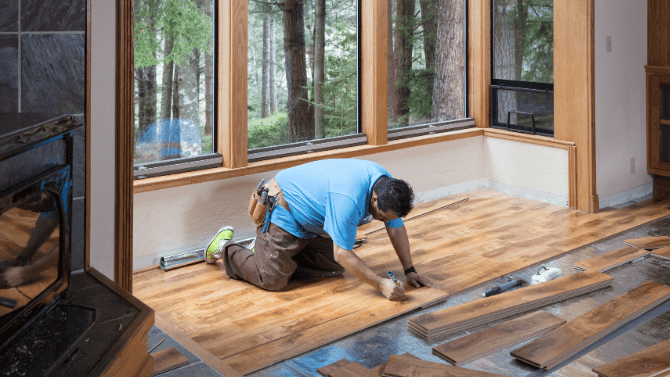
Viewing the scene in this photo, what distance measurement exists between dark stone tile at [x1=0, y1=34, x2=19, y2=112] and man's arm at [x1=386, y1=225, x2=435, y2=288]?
7.08 feet

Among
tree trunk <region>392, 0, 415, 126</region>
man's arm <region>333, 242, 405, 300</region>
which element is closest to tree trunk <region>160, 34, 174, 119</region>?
man's arm <region>333, 242, 405, 300</region>

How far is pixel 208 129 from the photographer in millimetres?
4629

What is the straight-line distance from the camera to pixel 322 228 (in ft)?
12.8

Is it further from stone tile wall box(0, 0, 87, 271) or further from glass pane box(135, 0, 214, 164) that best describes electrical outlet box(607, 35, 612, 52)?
stone tile wall box(0, 0, 87, 271)

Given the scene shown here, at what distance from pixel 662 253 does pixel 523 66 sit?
219 centimetres

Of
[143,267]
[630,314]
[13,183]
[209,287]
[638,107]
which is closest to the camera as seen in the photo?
[13,183]

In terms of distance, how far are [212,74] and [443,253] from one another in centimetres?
197

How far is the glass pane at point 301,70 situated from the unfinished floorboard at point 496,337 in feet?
7.57

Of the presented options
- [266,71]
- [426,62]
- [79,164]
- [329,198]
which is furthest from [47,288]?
[426,62]

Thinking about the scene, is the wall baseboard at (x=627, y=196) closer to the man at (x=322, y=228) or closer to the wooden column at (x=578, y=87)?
the wooden column at (x=578, y=87)

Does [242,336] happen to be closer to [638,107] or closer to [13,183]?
[13,183]

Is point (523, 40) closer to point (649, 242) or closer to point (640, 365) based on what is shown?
point (649, 242)

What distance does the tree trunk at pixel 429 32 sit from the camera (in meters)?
5.76

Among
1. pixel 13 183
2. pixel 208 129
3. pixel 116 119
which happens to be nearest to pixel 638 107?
pixel 208 129
